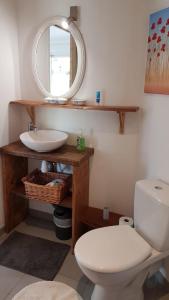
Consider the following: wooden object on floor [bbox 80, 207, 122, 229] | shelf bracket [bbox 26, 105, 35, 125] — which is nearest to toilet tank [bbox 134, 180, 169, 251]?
wooden object on floor [bbox 80, 207, 122, 229]

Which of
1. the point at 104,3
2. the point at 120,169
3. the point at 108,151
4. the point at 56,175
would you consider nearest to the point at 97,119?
the point at 108,151

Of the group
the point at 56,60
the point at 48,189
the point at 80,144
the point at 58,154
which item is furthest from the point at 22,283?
the point at 56,60

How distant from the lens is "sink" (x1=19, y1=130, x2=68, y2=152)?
1.88 meters

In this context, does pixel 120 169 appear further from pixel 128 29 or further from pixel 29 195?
pixel 128 29

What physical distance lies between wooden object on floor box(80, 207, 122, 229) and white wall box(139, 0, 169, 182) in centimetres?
49

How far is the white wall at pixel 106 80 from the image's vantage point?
1.80 metres

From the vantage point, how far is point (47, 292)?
151 centimetres

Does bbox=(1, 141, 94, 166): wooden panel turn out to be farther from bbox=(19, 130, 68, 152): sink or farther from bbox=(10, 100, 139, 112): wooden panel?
bbox=(10, 100, 139, 112): wooden panel

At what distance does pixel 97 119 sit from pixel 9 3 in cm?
125

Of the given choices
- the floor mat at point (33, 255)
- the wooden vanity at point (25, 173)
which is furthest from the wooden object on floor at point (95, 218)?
the floor mat at point (33, 255)

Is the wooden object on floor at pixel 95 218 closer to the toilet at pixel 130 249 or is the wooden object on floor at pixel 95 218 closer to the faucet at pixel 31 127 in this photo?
the toilet at pixel 130 249

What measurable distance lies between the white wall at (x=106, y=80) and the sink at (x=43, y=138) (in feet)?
0.30

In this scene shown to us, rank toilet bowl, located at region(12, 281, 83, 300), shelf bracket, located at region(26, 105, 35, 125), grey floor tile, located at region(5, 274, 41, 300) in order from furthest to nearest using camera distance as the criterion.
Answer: shelf bracket, located at region(26, 105, 35, 125)
grey floor tile, located at region(5, 274, 41, 300)
toilet bowl, located at region(12, 281, 83, 300)

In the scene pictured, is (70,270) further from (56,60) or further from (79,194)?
(56,60)
